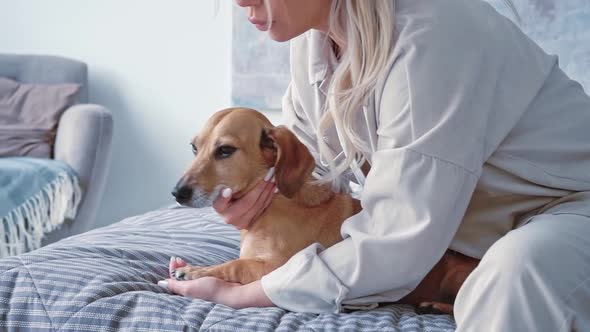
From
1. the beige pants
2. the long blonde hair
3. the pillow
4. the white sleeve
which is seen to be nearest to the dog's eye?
the long blonde hair

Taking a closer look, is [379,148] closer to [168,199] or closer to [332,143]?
[332,143]

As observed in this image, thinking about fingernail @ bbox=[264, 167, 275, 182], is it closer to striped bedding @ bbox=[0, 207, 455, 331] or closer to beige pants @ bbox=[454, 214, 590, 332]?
striped bedding @ bbox=[0, 207, 455, 331]

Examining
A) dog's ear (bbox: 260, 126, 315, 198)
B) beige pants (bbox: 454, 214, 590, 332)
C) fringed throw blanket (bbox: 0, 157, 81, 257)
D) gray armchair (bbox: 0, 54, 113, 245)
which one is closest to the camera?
beige pants (bbox: 454, 214, 590, 332)

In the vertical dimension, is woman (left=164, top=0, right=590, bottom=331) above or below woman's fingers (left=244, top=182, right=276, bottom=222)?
above

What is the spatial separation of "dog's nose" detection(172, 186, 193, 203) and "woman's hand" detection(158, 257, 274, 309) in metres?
0.15

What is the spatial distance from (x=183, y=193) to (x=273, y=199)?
179 millimetres

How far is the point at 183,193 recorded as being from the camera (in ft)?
4.46

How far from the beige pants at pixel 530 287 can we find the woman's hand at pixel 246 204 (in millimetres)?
483

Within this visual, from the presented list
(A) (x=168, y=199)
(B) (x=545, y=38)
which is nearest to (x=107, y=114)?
(A) (x=168, y=199)

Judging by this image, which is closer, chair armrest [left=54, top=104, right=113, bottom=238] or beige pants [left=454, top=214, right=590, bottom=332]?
beige pants [left=454, top=214, right=590, bottom=332]

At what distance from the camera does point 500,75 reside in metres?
→ 1.25

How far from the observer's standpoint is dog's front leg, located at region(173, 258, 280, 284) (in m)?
1.33

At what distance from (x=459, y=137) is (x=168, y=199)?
9.87 feet

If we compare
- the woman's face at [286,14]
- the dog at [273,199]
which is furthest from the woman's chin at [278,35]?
the dog at [273,199]
